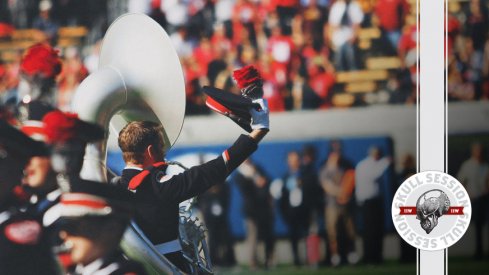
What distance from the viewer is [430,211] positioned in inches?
125

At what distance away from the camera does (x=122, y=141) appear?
3.17m

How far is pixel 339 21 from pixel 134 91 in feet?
2.77

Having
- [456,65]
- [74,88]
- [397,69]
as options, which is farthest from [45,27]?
[456,65]

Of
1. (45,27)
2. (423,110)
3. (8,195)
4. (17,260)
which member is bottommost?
(17,260)

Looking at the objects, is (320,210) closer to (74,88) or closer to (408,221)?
(408,221)

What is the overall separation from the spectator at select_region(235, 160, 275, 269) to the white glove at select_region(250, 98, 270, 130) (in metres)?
0.15

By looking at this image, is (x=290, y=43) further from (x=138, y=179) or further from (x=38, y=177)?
(x=38, y=177)

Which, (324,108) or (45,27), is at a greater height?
(45,27)

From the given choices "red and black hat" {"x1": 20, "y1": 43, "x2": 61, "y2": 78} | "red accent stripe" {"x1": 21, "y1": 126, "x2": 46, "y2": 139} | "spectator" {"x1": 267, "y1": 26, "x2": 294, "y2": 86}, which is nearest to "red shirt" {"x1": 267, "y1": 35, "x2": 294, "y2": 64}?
"spectator" {"x1": 267, "y1": 26, "x2": 294, "y2": 86}

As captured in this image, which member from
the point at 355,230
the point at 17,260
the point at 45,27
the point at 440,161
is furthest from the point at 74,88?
the point at 440,161

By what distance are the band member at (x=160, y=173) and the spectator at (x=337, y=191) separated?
28 centimetres

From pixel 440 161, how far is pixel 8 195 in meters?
1.70

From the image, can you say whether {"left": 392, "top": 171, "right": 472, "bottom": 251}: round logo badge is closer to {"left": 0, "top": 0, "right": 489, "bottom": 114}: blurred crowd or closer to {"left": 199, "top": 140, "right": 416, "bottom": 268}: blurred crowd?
{"left": 199, "top": 140, "right": 416, "bottom": 268}: blurred crowd

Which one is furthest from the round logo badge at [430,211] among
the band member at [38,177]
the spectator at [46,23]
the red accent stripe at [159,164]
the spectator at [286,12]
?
the spectator at [46,23]
